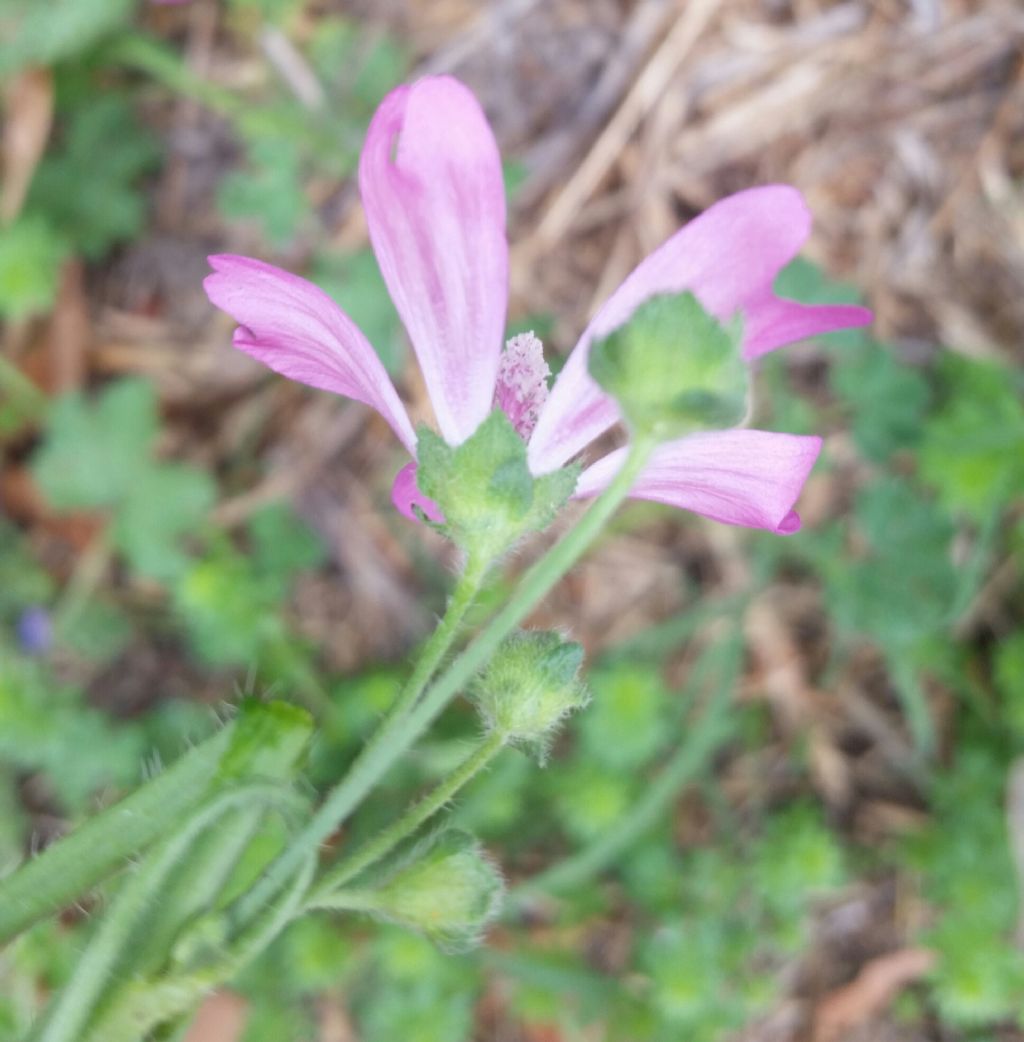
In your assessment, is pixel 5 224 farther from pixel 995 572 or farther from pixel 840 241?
pixel 995 572

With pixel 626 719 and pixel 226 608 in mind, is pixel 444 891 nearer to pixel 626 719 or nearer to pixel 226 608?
pixel 626 719

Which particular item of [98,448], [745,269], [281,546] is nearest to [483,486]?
[745,269]

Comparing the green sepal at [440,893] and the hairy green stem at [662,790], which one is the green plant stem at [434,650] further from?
the hairy green stem at [662,790]

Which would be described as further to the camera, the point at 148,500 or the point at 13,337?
the point at 13,337

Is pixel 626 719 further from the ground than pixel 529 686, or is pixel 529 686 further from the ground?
pixel 529 686

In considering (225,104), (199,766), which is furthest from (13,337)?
(199,766)

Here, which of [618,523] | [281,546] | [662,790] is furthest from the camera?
[281,546]

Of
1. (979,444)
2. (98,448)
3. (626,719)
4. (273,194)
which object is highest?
(273,194)
